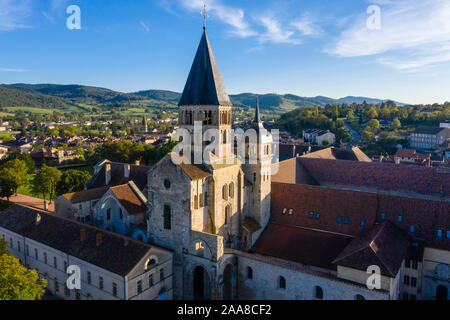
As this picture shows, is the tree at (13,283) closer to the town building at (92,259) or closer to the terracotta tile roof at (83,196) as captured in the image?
the town building at (92,259)

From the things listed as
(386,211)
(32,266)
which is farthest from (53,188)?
(386,211)

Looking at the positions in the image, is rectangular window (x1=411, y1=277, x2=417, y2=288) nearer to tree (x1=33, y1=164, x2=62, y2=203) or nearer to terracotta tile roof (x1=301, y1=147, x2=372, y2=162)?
terracotta tile roof (x1=301, y1=147, x2=372, y2=162)

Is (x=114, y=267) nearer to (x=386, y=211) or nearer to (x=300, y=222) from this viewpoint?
(x=300, y=222)

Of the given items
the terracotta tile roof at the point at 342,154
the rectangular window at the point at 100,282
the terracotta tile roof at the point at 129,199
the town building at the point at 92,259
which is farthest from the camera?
the terracotta tile roof at the point at 342,154

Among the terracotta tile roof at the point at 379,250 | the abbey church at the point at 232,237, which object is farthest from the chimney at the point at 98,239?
the terracotta tile roof at the point at 379,250

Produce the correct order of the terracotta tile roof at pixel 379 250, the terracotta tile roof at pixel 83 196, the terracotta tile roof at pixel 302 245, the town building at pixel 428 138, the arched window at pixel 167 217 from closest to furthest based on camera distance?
the terracotta tile roof at pixel 379 250, the arched window at pixel 167 217, the terracotta tile roof at pixel 302 245, the terracotta tile roof at pixel 83 196, the town building at pixel 428 138

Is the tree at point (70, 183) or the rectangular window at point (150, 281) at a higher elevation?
the tree at point (70, 183)

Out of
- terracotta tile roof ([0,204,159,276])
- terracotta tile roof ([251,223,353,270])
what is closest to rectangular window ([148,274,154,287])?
terracotta tile roof ([0,204,159,276])
